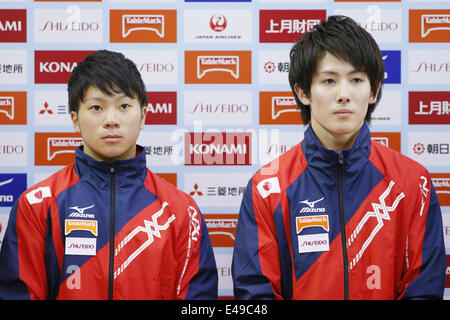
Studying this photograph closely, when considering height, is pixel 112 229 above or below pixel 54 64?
below

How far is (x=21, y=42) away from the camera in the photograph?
2113 mm

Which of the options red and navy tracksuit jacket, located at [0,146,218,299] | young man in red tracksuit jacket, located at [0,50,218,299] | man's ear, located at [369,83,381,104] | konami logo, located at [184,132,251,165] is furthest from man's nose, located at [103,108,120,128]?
man's ear, located at [369,83,381,104]

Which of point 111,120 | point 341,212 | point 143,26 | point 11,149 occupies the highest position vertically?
point 143,26

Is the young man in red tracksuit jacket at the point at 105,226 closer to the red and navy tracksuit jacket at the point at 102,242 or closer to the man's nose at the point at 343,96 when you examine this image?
the red and navy tracksuit jacket at the point at 102,242

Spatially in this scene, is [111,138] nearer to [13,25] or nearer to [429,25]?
[13,25]

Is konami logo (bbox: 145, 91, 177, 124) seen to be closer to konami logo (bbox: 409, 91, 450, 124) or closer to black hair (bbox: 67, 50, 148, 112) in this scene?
black hair (bbox: 67, 50, 148, 112)

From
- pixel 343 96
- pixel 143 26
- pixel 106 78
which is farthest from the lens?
pixel 143 26

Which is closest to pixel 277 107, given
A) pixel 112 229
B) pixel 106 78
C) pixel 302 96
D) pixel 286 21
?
pixel 286 21

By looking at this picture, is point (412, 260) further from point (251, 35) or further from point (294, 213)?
point (251, 35)

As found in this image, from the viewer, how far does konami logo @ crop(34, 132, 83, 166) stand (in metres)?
2.12

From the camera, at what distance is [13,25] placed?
2107 mm

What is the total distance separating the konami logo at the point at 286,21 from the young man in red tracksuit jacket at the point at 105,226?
0.78 meters

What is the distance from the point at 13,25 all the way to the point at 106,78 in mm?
876

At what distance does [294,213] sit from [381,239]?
0.29 meters
